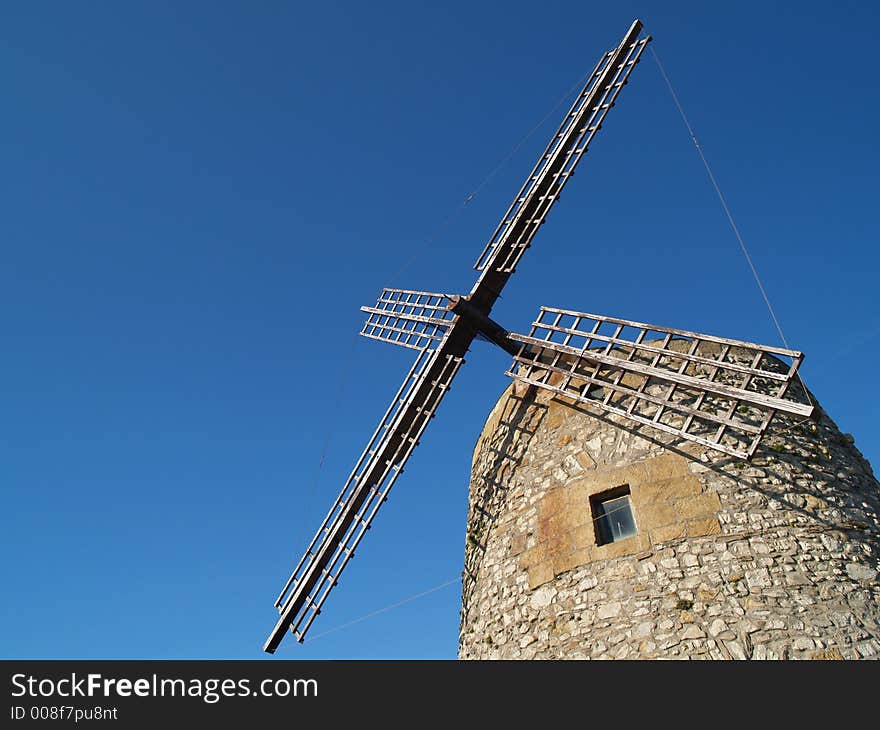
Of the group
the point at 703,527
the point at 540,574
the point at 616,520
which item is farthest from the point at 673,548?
the point at 540,574

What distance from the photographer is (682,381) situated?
291 inches

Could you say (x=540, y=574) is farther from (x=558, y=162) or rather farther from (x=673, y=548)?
(x=558, y=162)

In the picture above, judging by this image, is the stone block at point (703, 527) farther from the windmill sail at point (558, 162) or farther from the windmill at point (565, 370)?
the windmill sail at point (558, 162)

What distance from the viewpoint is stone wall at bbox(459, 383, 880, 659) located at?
5977 mm

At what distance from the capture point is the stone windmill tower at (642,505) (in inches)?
242

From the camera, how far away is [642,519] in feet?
23.4

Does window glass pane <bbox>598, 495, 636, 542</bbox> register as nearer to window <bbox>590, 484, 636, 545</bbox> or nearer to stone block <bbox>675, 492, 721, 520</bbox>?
window <bbox>590, 484, 636, 545</bbox>

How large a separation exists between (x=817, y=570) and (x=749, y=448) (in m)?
1.32

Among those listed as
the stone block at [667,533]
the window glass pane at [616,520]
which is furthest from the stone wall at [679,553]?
the window glass pane at [616,520]

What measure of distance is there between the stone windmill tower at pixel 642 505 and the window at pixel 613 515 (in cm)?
2

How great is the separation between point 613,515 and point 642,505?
42 cm

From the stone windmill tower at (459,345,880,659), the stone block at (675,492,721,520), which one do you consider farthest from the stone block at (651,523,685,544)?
the stone block at (675,492,721,520)
